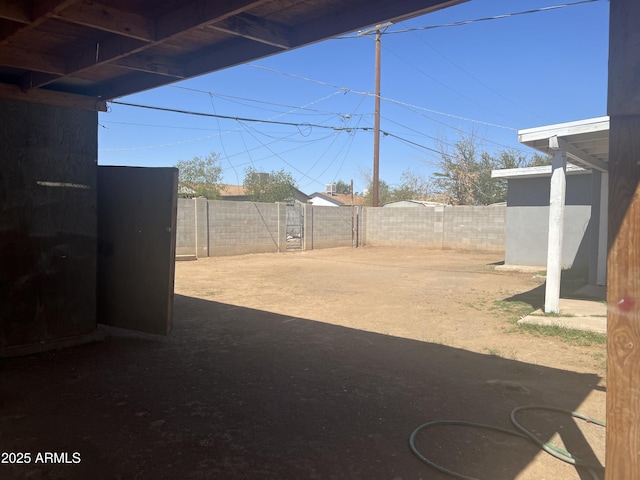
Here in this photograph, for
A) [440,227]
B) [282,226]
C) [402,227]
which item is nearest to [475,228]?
[440,227]

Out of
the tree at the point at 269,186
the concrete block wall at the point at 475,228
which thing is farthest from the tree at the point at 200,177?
the concrete block wall at the point at 475,228

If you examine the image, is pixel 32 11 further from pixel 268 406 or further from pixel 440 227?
pixel 440 227

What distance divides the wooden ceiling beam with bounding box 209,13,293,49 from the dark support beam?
249cm

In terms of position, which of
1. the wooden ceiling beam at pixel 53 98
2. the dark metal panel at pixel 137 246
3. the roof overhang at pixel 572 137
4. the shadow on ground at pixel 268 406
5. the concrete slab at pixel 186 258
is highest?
the roof overhang at pixel 572 137

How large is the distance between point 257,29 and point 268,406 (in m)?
3.07

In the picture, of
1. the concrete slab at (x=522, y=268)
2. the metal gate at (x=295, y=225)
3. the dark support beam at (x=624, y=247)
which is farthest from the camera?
the metal gate at (x=295, y=225)

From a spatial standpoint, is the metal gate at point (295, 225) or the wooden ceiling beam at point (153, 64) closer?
the wooden ceiling beam at point (153, 64)

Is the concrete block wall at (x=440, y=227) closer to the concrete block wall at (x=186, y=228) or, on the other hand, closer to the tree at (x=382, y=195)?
the concrete block wall at (x=186, y=228)

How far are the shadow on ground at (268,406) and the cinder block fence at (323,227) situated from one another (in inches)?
438

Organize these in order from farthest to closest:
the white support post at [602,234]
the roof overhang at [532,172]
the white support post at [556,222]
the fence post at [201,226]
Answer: the fence post at [201,226], the roof overhang at [532,172], the white support post at [602,234], the white support post at [556,222]

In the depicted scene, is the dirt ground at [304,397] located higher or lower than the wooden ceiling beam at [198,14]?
lower

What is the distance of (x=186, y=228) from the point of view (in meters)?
16.2

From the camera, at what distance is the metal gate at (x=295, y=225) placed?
20.3m

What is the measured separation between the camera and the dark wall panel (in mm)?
4711
